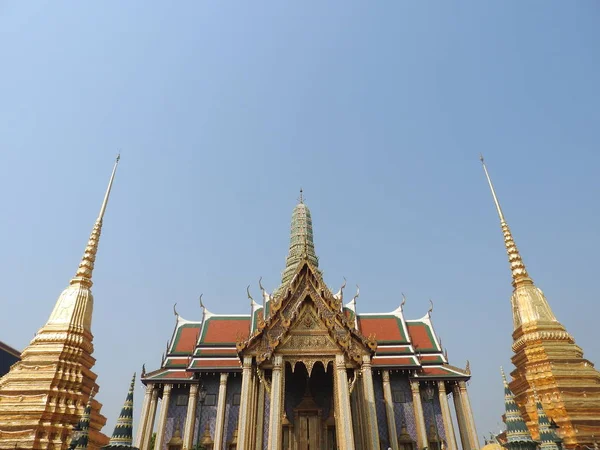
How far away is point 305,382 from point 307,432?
7.39 ft

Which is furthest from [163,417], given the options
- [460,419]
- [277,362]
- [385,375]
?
[460,419]

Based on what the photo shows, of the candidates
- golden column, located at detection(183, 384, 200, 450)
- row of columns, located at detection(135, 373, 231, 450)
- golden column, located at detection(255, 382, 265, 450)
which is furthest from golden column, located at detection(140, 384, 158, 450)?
golden column, located at detection(255, 382, 265, 450)

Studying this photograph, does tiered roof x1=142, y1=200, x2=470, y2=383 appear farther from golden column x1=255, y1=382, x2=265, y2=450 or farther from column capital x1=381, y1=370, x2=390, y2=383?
golden column x1=255, y1=382, x2=265, y2=450

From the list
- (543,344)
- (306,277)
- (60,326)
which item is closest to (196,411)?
(60,326)

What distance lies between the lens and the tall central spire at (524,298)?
2150 cm

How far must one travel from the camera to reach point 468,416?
2061 centimetres

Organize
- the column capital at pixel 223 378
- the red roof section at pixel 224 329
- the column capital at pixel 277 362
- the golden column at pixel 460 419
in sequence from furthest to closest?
the red roof section at pixel 224 329, the column capital at pixel 223 378, the golden column at pixel 460 419, the column capital at pixel 277 362

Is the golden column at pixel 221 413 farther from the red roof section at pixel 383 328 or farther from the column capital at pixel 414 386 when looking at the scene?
the column capital at pixel 414 386

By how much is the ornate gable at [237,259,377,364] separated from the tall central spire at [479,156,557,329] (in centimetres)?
1177

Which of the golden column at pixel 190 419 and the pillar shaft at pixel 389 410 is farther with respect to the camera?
the golden column at pixel 190 419

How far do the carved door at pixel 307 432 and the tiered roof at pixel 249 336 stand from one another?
4260 millimetres

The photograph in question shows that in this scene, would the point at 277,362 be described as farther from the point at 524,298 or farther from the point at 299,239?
the point at 299,239

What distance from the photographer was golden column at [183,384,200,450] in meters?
19.2

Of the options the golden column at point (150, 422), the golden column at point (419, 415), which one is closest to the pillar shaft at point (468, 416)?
the golden column at point (419, 415)
